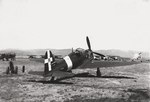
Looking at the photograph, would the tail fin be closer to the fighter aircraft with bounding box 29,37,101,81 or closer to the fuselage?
the fighter aircraft with bounding box 29,37,101,81

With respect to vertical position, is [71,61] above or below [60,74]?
above

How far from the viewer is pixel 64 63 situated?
52.5 ft

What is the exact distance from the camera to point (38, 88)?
1314cm

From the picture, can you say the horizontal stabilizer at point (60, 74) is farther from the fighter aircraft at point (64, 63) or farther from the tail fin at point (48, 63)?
the tail fin at point (48, 63)

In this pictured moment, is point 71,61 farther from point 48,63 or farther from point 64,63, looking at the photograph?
point 48,63

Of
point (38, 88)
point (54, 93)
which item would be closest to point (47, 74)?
point (38, 88)

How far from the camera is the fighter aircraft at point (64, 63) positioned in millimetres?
14256

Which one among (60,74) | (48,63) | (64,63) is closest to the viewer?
(60,74)

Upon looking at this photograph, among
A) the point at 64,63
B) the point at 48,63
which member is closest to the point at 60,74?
the point at 48,63

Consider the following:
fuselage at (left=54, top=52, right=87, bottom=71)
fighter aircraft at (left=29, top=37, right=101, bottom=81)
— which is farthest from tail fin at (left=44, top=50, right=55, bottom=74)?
fuselage at (left=54, top=52, right=87, bottom=71)

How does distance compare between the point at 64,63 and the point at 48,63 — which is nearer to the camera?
the point at 48,63

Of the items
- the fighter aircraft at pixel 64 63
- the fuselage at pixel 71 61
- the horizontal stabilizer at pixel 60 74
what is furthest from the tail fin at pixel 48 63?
the horizontal stabilizer at pixel 60 74

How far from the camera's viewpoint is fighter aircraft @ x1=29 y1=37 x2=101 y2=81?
14.3 m

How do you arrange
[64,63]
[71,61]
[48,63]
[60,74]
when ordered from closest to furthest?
[60,74]
[48,63]
[64,63]
[71,61]
